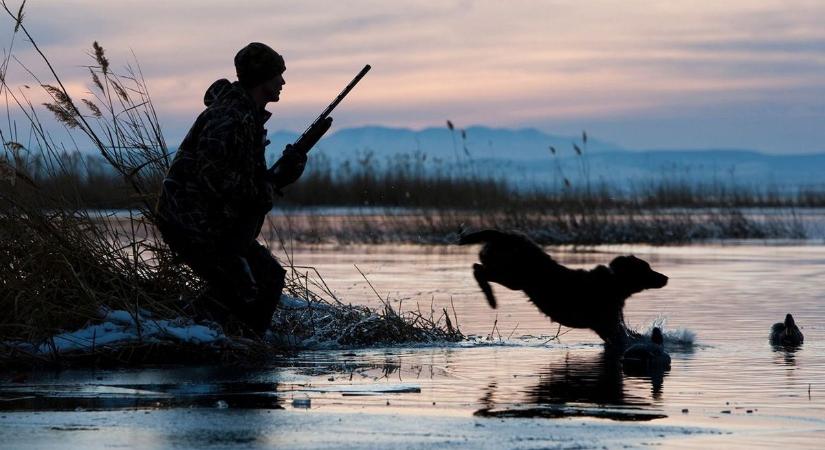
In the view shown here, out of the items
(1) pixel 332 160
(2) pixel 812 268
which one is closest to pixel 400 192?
(1) pixel 332 160

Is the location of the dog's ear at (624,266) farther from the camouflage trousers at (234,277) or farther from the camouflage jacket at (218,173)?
the camouflage jacket at (218,173)

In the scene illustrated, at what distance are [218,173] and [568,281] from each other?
3.10m

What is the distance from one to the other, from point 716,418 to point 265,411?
221 cm

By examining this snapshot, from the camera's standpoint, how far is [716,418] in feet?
22.1

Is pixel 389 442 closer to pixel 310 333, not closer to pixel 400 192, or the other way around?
pixel 310 333

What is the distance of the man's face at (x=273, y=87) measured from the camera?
8.66 meters

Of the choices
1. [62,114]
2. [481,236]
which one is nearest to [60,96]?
[62,114]

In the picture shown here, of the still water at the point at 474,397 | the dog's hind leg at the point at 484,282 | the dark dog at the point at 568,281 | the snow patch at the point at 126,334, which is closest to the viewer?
the still water at the point at 474,397

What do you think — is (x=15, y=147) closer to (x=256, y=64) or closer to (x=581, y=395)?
(x=256, y=64)

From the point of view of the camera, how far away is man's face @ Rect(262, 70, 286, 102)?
8664mm

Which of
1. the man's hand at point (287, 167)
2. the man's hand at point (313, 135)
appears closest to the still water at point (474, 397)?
the man's hand at point (287, 167)

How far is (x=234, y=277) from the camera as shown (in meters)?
8.77

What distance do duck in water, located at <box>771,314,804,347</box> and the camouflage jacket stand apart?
3890 mm

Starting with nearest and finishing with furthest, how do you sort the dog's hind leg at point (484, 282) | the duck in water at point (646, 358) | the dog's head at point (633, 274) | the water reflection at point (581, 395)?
the water reflection at point (581, 395), the duck in water at point (646, 358), the dog's head at point (633, 274), the dog's hind leg at point (484, 282)
